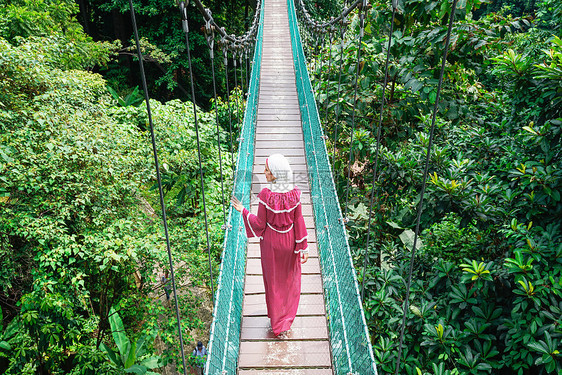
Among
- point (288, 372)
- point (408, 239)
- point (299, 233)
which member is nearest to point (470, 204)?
point (299, 233)

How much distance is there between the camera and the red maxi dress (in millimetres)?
1870

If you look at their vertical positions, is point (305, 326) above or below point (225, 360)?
below

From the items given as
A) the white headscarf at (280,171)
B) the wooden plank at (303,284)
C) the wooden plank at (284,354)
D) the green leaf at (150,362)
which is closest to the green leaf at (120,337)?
the green leaf at (150,362)

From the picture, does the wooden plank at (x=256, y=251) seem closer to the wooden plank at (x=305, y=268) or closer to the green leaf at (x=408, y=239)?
the wooden plank at (x=305, y=268)

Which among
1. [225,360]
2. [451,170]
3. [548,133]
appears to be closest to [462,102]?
[451,170]

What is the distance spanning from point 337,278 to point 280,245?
0.34 metres

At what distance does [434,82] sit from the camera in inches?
91.4

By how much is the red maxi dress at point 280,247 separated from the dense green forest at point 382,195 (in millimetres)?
599

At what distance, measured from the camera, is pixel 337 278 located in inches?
76.5

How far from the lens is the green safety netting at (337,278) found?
1483mm

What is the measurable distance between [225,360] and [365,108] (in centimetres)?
214

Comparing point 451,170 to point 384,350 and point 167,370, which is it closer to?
point 384,350

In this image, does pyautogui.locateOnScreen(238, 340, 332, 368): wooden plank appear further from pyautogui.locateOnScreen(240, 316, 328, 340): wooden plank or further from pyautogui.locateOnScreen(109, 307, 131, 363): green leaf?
pyautogui.locateOnScreen(109, 307, 131, 363): green leaf

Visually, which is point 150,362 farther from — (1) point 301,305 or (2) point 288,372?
(2) point 288,372
